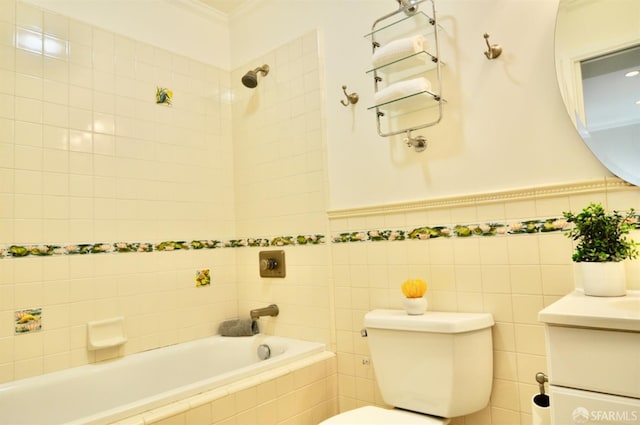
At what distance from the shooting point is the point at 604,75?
54.9 inches

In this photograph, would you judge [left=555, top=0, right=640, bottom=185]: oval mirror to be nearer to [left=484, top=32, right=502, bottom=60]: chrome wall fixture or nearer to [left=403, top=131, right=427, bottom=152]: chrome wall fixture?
[left=484, top=32, right=502, bottom=60]: chrome wall fixture

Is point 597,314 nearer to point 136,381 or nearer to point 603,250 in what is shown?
point 603,250

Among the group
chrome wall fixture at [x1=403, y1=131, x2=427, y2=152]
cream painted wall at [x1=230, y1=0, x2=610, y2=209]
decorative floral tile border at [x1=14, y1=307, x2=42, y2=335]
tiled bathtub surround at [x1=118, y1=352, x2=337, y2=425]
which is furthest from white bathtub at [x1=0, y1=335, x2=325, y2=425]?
chrome wall fixture at [x1=403, y1=131, x2=427, y2=152]

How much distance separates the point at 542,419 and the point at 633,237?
2.18 feet

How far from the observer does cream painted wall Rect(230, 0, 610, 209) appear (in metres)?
1.52

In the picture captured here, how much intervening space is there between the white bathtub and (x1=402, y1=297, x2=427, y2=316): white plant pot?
24.3 inches

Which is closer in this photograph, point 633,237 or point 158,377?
point 633,237

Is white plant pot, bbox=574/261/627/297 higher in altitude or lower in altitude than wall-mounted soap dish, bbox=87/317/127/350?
higher

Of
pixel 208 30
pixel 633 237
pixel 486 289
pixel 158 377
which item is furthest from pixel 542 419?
pixel 208 30

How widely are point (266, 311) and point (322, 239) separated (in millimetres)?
533

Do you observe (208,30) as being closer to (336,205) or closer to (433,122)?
(336,205)

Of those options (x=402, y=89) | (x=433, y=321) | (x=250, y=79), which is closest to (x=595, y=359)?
(x=433, y=321)

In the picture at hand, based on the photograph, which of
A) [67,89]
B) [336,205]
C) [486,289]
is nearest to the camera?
[486,289]

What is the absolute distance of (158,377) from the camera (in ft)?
6.86
